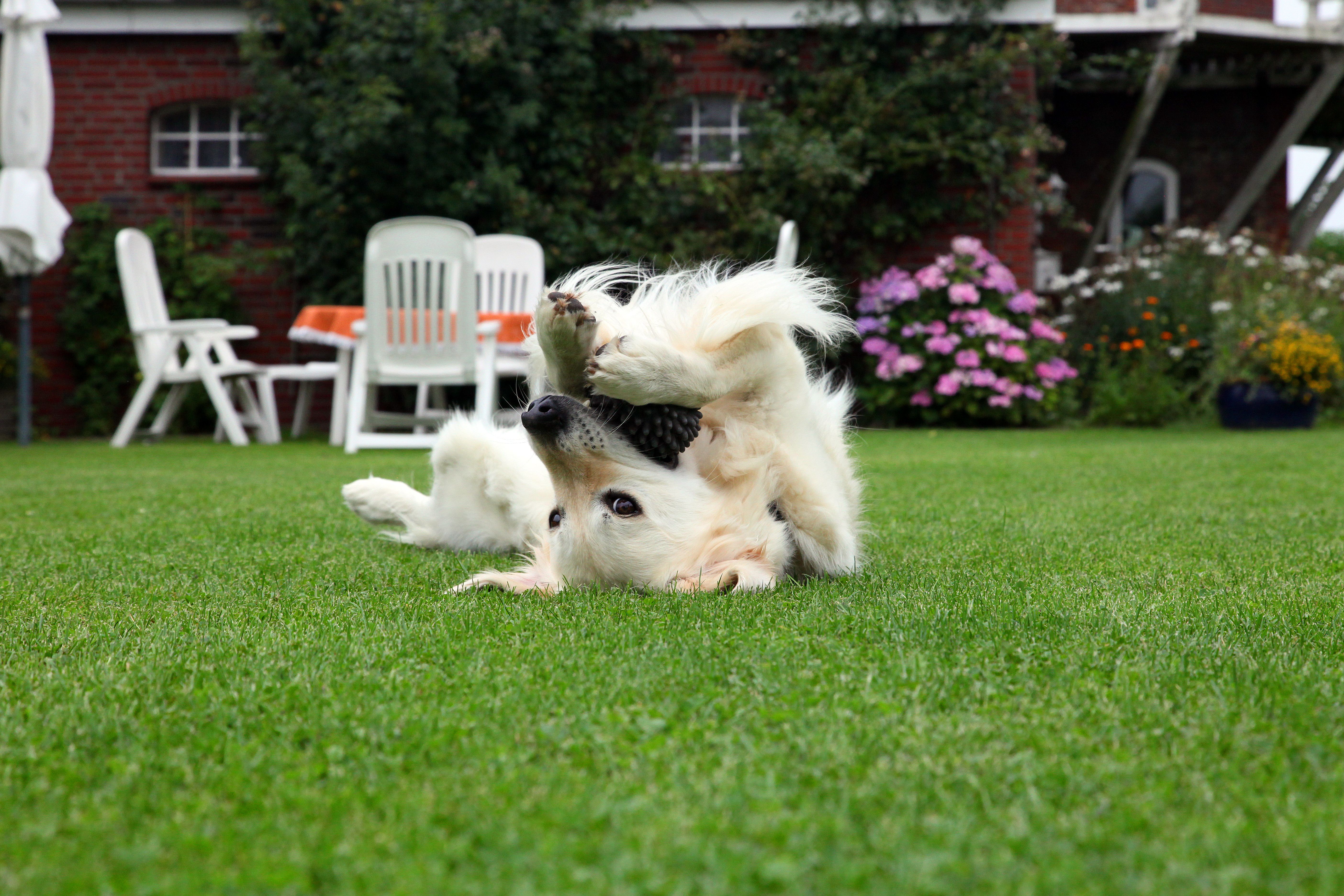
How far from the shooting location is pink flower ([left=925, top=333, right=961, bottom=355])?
9.42 m

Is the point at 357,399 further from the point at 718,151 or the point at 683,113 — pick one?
the point at 683,113

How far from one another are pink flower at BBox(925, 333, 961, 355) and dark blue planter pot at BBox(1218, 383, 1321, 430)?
6.99ft

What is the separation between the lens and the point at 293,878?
0.90m

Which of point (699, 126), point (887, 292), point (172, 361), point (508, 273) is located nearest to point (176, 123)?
point (172, 361)

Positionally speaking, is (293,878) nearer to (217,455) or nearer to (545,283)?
(217,455)

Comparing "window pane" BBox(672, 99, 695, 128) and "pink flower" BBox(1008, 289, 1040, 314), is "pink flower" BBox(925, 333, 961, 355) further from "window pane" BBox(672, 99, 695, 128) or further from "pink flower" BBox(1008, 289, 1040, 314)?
"window pane" BBox(672, 99, 695, 128)

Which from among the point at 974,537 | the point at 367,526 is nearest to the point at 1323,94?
the point at 974,537

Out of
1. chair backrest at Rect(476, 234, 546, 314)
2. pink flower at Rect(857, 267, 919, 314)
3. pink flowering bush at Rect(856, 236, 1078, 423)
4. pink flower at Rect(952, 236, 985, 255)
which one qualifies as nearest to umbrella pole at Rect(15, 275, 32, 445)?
chair backrest at Rect(476, 234, 546, 314)

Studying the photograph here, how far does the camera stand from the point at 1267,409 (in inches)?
343

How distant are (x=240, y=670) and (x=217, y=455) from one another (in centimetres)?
579

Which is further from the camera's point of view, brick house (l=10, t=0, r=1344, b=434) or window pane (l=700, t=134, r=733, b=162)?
brick house (l=10, t=0, r=1344, b=434)

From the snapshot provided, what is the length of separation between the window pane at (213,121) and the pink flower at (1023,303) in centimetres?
742

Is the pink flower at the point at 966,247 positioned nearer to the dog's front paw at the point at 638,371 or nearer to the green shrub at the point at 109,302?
the green shrub at the point at 109,302

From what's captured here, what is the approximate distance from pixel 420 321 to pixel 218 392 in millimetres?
1867
